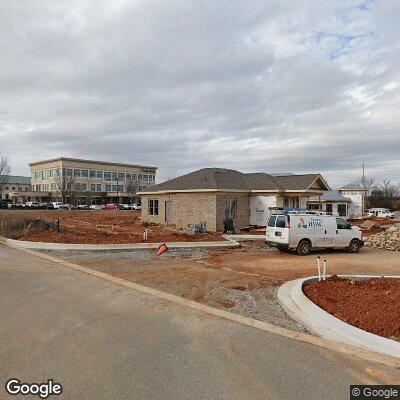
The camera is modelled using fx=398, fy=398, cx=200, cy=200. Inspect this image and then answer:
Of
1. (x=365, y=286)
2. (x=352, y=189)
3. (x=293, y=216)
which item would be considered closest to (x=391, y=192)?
(x=352, y=189)

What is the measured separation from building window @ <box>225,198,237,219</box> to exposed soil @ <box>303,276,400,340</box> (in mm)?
17957

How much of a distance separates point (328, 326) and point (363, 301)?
1928 mm

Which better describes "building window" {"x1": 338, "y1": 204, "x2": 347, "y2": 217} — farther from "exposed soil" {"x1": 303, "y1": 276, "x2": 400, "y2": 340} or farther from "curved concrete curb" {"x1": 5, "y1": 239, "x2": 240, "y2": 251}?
"exposed soil" {"x1": 303, "y1": 276, "x2": 400, "y2": 340}

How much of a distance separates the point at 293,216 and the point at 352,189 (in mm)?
41771

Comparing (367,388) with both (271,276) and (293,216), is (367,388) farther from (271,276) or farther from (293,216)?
(293,216)

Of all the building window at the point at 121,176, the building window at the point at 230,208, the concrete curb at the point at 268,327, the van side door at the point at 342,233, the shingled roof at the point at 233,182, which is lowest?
the concrete curb at the point at 268,327

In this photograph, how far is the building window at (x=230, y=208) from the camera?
2944cm

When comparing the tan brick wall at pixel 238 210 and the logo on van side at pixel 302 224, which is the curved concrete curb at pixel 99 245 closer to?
the logo on van side at pixel 302 224

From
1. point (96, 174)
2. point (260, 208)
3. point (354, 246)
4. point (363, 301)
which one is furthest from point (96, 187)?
point (363, 301)

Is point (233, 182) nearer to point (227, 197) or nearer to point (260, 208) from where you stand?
point (227, 197)

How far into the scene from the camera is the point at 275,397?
4.79 metres

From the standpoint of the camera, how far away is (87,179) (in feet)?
378

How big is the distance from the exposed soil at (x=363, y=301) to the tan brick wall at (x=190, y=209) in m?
17.6

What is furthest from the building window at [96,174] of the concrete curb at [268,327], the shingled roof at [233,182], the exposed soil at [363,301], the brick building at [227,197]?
the exposed soil at [363,301]
